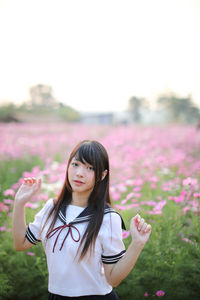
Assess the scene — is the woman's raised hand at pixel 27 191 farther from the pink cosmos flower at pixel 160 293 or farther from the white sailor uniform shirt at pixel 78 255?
the pink cosmos flower at pixel 160 293

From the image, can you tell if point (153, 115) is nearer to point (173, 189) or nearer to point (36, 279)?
point (173, 189)

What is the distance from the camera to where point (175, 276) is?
194 cm

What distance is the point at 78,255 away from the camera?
4.20 feet

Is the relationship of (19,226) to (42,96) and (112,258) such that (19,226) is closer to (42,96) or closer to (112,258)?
(112,258)

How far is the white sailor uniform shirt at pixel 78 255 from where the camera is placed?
1.27 metres

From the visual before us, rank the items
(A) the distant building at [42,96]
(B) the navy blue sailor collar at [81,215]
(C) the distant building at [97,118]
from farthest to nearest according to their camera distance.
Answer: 1. (C) the distant building at [97,118]
2. (A) the distant building at [42,96]
3. (B) the navy blue sailor collar at [81,215]

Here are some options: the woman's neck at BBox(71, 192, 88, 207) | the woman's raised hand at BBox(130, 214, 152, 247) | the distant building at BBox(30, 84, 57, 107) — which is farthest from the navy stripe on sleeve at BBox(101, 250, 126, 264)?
the distant building at BBox(30, 84, 57, 107)

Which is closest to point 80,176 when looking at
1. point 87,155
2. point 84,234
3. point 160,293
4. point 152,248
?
point 87,155

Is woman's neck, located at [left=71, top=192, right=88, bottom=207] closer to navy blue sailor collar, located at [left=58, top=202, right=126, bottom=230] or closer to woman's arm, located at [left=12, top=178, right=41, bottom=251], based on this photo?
navy blue sailor collar, located at [left=58, top=202, right=126, bottom=230]

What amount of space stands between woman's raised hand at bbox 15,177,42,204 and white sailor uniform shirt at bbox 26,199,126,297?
8.2 inches

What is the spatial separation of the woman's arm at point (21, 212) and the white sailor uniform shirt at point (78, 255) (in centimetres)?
16

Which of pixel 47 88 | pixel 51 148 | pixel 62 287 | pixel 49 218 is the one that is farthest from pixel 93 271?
pixel 47 88

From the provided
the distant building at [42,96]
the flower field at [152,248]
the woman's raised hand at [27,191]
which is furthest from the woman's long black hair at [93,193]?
the distant building at [42,96]

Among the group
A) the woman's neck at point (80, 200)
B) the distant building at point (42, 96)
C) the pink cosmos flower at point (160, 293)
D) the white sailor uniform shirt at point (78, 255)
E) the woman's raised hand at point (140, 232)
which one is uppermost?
the distant building at point (42, 96)
